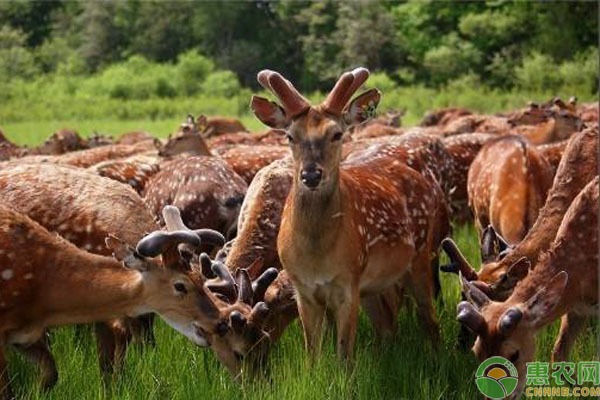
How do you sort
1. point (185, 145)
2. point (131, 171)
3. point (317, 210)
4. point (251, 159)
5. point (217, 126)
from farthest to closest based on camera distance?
point (217, 126)
point (185, 145)
point (251, 159)
point (131, 171)
point (317, 210)

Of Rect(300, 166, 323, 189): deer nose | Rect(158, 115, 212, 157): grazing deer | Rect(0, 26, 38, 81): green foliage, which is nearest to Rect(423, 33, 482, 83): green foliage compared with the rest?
Rect(0, 26, 38, 81): green foliage

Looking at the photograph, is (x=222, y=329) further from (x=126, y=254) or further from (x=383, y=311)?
(x=383, y=311)

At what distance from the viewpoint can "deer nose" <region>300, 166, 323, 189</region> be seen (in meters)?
5.11

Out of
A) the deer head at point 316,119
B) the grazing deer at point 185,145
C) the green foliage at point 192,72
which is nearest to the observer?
the deer head at point 316,119

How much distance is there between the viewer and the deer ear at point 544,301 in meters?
4.75

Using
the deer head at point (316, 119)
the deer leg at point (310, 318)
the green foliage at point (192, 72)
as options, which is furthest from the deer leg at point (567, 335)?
the green foliage at point (192, 72)

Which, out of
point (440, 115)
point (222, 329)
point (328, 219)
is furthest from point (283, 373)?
point (440, 115)

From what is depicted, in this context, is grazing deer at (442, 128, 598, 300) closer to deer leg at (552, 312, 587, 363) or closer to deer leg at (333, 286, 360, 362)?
deer leg at (552, 312, 587, 363)

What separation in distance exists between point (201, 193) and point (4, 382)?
3358 millimetres

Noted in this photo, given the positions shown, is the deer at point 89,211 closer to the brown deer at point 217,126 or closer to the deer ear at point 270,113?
the deer ear at point 270,113

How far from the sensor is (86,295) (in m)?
4.85

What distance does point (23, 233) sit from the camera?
492 cm

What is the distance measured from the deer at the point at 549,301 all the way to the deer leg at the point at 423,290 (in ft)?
3.91

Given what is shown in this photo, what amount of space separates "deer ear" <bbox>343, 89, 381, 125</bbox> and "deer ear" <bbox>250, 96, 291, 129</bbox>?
0.39 m
